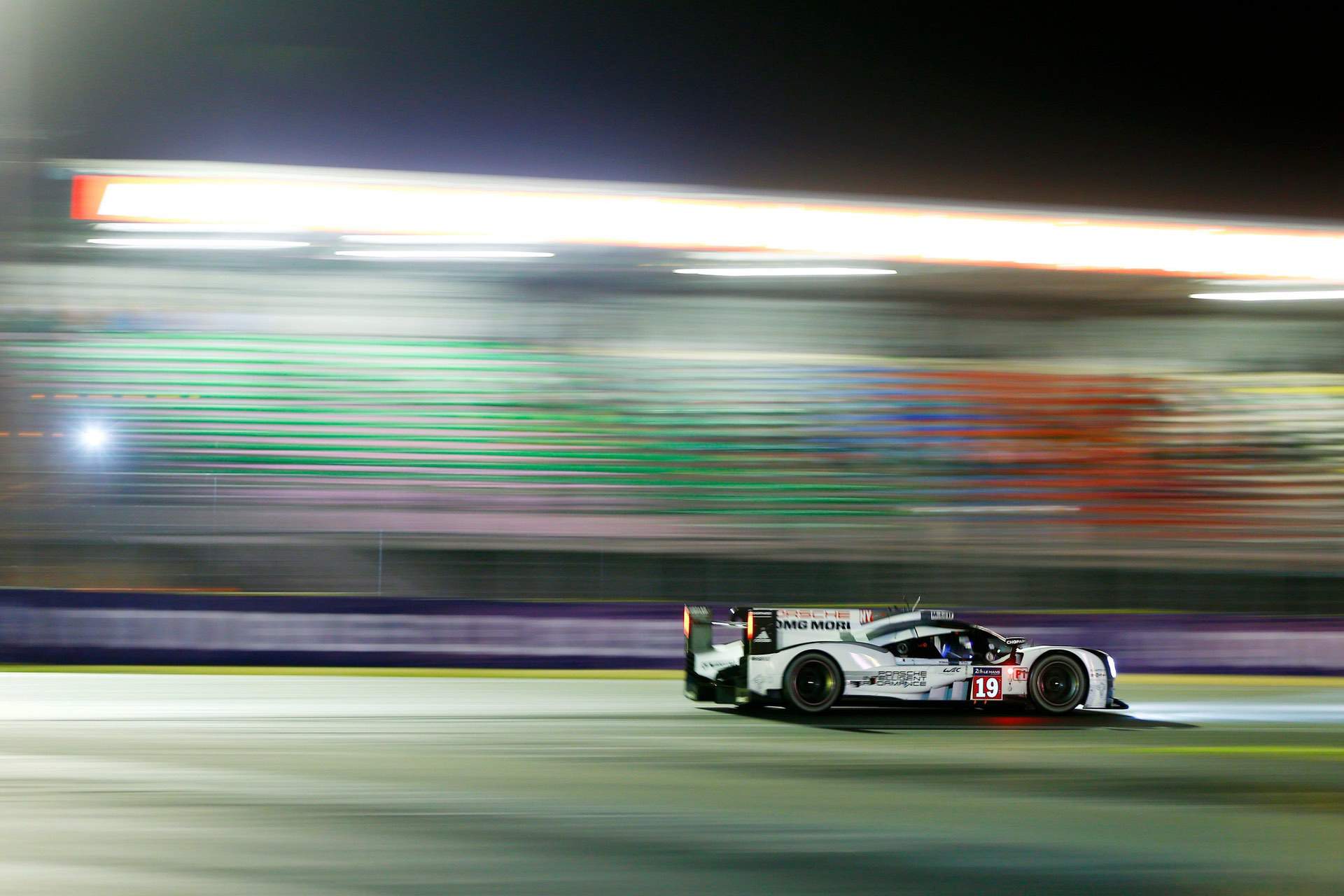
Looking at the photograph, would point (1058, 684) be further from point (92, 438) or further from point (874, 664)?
point (92, 438)

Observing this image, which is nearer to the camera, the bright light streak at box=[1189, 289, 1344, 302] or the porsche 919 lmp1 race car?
the porsche 919 lmp1 race car

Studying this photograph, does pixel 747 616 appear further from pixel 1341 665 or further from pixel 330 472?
pixel 1341 665

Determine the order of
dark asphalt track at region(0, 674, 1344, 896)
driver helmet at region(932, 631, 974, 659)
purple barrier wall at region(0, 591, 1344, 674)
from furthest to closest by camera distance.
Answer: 1. purple barrier wall at region(0, 591, 1344, 674)
2. driver helmet at region(932, 631, 974, 659)
3. dark asphalt track at region(0, 674, 1344, 896)

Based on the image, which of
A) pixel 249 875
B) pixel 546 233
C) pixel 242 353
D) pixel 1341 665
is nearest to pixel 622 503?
pixel 546 233

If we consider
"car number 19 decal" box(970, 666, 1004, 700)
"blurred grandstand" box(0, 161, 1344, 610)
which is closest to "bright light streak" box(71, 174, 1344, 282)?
"blurred grandstand" box(0, 161, 1344, 610)

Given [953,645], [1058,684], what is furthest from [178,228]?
[1058,684]

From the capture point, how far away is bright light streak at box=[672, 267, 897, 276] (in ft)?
53.0

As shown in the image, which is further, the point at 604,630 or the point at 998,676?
the point at 604,630

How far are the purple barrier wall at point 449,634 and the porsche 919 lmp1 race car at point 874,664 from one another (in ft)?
12.8

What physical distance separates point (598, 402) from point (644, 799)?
963 centimetres

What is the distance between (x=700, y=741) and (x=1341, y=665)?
982 centimetres

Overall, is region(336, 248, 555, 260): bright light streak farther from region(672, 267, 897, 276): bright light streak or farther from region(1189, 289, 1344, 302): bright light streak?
region(1189, 289, 1344, 302): bright light streak

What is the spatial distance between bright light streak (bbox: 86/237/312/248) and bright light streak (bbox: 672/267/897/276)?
471cm

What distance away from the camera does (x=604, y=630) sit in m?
14.3
